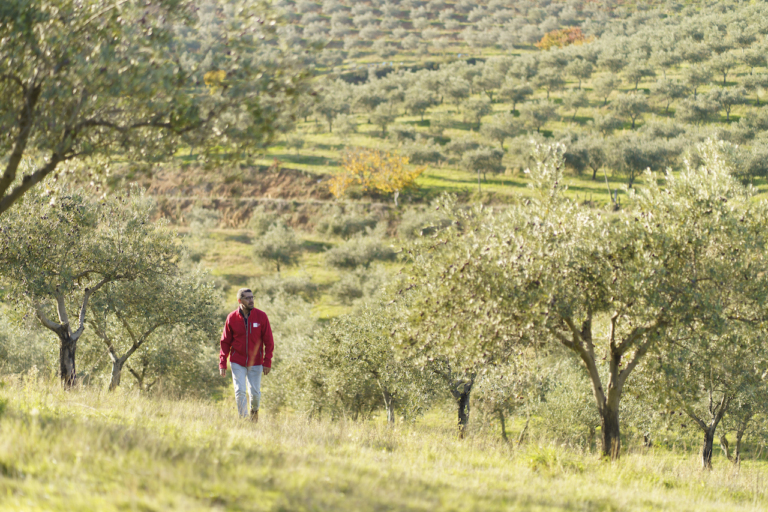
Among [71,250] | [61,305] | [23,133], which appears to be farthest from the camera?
[61,305]

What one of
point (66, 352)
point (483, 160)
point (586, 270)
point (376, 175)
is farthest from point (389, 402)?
point (483, 160)

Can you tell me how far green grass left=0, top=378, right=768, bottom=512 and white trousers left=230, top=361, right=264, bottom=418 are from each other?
0.30m

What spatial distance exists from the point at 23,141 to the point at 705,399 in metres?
31.1

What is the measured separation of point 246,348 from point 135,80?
17.8ft

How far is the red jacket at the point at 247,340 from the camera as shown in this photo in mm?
10172

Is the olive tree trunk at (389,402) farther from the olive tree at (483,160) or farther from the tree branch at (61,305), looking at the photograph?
the olive tree at (483,160)

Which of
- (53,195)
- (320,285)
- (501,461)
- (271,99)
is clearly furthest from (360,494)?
(320,285)

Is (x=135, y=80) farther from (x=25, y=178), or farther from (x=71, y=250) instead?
(x=71, y=250)

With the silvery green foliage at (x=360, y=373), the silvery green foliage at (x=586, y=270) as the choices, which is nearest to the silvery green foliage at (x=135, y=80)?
the silvery green foliage at (x=586, y=270)

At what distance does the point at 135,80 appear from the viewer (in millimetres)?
7031

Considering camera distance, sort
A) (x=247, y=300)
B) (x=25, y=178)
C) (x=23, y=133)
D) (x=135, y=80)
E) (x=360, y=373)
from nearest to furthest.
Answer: (x=23, y=133), (x=135, y=80), (x=25, y=178), (x=247, y=300), (x=360, y=373)

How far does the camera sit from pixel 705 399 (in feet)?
86.8

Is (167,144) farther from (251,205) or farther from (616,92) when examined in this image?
(616,92)

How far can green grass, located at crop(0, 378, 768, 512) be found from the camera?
4672 millimetres
